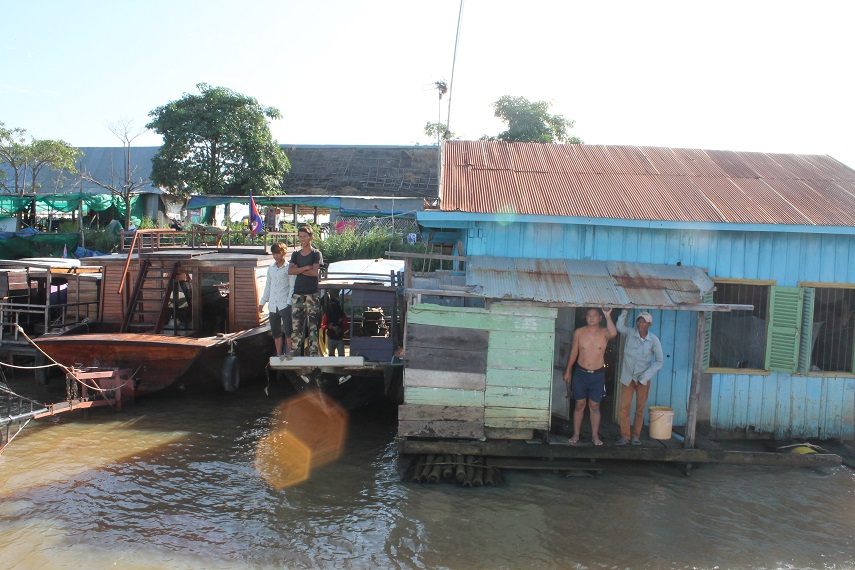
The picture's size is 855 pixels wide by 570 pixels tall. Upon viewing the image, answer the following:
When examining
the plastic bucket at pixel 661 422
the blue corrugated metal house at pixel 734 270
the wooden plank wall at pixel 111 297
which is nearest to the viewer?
the plastic bucket at pixel 661 422

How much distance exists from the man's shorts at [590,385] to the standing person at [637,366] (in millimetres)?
394

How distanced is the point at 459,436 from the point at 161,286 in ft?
24.8

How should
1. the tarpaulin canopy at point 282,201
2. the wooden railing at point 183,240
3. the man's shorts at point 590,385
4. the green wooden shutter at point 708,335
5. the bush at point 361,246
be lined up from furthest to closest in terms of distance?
the tarpaulin canopy at point 282,201 < the bush at point 361,246 < the wooden railing at point 183,240 < the green wooden shutter at point 708,335 < the man's shorts at point 590,385

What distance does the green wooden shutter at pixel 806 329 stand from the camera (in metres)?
8.67

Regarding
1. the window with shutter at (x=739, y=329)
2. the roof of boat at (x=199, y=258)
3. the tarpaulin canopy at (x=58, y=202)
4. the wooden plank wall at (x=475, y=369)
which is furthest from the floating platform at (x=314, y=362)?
the tarpaulin canopy at (x=58, y=202)

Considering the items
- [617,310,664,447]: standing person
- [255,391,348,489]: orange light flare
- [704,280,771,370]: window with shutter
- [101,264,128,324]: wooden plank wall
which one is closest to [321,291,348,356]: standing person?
[255,391,348,489]: orange light flare

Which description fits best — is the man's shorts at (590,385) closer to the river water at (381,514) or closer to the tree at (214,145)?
the river water at (381,514)

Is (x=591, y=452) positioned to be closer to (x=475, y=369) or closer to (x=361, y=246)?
(x=475, y=369)

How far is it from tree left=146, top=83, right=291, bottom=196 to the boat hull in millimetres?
14257

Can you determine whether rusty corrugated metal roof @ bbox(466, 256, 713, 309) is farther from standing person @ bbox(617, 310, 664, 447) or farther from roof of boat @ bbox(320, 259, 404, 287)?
roof of boat @ bbox(320, 259, 404, 287)

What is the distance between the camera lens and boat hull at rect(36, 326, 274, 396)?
36.0ft

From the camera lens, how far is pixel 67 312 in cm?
1365

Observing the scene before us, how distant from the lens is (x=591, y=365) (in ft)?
25.8

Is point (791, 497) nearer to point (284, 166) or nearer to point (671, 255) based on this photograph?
Answer: point (671, 255)
